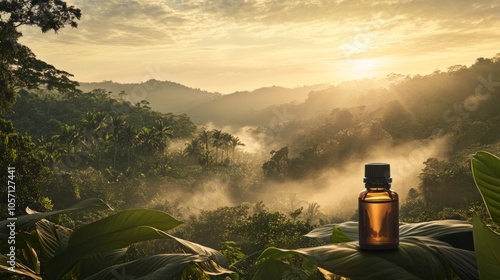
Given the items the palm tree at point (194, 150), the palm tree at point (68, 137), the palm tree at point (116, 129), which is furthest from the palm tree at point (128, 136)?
the palm tree at point (194, 150)

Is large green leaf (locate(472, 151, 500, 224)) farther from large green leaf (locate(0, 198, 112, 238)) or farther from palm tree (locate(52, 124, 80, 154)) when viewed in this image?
palm tree (locate(52, 124, 80, 154))

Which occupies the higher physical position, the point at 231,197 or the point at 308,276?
the point at 308,276

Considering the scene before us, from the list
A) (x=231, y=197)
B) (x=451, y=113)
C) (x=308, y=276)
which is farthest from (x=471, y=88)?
(x=308, y=276)

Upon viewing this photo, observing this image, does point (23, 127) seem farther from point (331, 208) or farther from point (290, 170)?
point (331, 208)

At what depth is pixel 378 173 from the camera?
33.9 inches

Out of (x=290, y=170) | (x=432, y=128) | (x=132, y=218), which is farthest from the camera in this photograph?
(x=432, y=128)

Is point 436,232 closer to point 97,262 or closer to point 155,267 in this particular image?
point 155,267

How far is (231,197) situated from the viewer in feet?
188

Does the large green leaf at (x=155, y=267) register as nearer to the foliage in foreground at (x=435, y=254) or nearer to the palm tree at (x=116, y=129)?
the foliage in foreground at (x=435, y=254)

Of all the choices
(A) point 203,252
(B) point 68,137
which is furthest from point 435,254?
(B) point 68,137

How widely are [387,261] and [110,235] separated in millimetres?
465

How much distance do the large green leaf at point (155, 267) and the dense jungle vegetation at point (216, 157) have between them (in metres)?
15.7

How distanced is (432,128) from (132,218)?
64.7 m

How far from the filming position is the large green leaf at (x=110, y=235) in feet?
2.86
